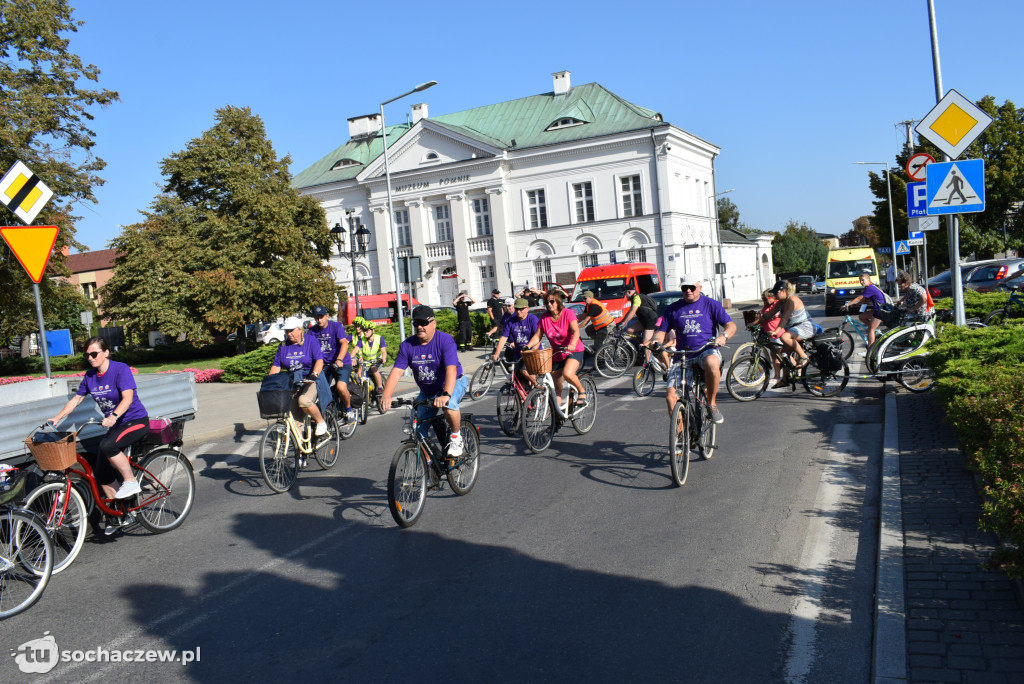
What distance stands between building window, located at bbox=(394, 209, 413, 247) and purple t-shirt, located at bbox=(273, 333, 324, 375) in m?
44.7

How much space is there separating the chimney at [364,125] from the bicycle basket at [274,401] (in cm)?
5389

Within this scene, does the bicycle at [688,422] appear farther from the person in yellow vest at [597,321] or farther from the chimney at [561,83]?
the chimney at [561,83]

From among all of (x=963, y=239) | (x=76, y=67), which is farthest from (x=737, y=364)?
(x=963, y=239)

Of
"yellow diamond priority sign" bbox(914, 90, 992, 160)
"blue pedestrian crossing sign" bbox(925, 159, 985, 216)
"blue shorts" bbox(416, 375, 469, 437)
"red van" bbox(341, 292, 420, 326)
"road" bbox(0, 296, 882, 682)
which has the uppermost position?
"yellow diamond priority sign" bbox(914, 90, 992, 160)

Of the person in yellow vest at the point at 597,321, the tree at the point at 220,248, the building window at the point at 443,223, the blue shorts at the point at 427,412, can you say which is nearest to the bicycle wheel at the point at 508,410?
the blue shorts at the point at 427,412

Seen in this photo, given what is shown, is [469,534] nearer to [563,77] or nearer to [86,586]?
[86,586]

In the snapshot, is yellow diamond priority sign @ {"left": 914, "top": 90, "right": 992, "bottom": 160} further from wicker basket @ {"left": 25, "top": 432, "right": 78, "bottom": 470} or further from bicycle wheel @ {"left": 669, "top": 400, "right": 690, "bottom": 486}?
wicker basket @ {"left": 25, "top": 432, "right": 78, "bottom": 470}

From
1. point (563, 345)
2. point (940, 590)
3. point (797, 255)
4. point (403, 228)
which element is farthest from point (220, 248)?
point (797, 255)

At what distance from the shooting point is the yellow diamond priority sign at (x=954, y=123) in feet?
32.6

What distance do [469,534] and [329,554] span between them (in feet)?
3.59

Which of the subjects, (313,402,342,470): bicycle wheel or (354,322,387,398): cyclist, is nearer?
(313,402,342,470): bicycle wheel

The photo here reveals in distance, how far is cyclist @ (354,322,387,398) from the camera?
41.9ft

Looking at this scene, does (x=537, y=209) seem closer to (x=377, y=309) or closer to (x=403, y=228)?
(x=403, y=228)

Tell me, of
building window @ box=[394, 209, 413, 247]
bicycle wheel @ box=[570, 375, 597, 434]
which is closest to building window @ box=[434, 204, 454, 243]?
building window @ box=[394, 209, 413, 247]
